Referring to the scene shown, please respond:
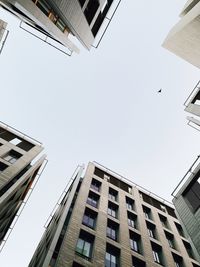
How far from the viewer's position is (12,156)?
849 inches

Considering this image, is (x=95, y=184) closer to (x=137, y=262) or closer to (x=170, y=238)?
(x=170, y=238)

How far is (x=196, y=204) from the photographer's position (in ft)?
39.1

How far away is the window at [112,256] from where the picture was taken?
14759 millimetres

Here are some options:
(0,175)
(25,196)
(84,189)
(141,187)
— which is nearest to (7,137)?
(0,175)

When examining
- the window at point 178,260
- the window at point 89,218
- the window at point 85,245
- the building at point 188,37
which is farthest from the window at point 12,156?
the window at point 178,260

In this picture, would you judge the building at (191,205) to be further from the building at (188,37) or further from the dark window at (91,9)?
the dark window at (91,9)

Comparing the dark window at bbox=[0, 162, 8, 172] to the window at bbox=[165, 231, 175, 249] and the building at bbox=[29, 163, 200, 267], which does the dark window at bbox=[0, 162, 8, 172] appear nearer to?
the building at bbox=[29, 163, 200, 267]

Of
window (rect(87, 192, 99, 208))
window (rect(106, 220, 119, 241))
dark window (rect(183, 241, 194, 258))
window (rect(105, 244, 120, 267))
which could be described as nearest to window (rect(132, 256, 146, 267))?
window (rect(105, 244, 120, 267))

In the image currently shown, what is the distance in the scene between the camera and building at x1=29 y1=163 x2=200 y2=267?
14050 mm

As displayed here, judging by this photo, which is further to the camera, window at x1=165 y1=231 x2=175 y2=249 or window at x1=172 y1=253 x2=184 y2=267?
window at x1=165 y1=231 x2=175 y2=249

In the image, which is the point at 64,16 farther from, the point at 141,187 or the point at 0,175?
the point at 141,187

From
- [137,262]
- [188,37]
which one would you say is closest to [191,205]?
[137,262]

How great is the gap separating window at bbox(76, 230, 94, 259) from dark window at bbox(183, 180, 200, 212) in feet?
25.7

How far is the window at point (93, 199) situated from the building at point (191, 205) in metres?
9.31
